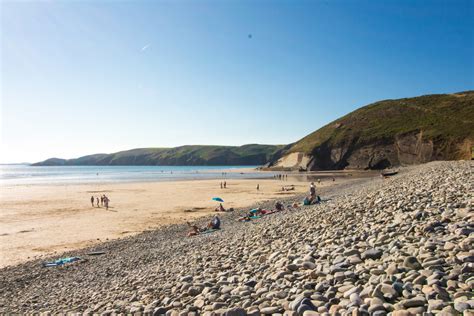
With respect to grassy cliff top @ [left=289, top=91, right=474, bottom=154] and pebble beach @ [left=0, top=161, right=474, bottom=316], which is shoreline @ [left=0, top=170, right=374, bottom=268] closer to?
pebble beach @ [left=0, top=161, right=474, bottom=316]

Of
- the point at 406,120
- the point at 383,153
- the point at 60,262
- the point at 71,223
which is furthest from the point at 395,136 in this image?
the point at 60,262

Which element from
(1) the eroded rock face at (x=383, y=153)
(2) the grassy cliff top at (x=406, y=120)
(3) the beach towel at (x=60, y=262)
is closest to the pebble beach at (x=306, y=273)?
(3) the beach towel at (x=60, y=262)

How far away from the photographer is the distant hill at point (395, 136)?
86.3m

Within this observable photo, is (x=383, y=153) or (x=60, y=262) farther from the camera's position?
(x=383, y=153)

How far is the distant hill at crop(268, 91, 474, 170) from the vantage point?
86269 mm

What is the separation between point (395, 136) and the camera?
105062 millimetres

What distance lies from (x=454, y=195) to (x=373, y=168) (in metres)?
101

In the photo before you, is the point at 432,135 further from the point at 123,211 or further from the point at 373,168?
the point at 123,211

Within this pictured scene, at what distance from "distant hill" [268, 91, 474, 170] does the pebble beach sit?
258 ft

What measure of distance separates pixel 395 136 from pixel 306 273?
363 feet

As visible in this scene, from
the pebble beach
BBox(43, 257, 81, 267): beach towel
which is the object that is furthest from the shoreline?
the pebble beach

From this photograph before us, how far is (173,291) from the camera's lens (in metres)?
8.78

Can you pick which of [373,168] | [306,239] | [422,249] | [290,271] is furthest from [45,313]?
[373,168]

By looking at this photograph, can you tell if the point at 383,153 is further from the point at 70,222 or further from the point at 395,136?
the point at 70,222
